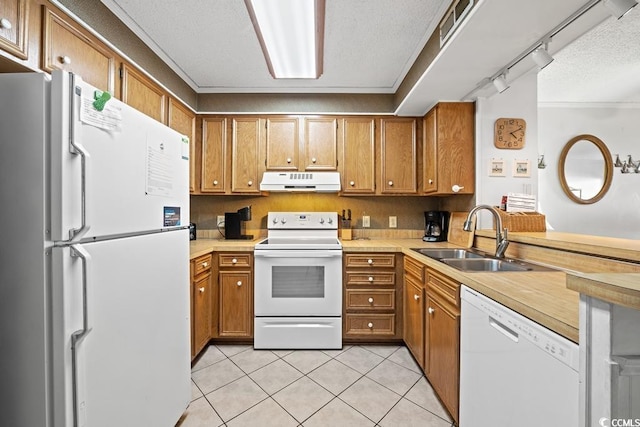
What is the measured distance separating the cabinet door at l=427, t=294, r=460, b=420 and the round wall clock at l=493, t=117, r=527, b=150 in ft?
4.78

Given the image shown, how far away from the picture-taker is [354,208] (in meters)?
3.15

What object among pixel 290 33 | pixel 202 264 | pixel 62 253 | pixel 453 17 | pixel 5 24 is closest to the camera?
pixel 62 253

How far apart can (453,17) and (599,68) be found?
2.09m

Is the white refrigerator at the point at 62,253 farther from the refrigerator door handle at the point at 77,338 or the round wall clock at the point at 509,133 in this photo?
the round wall clock at the point at 509,133

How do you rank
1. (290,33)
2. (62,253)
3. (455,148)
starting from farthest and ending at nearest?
1. (455,148)
2. (290,33)
3. (62,253)

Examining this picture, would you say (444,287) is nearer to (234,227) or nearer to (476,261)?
(476,261)

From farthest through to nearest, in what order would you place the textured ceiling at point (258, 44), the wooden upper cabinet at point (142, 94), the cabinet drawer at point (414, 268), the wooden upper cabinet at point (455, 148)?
the wooden upper cabinet at point (455, 148) → the cabinet drawer at point (414, 268) → the wooden upper cabinet at point (142, 94) → the textured ceiling at point (258, 44)

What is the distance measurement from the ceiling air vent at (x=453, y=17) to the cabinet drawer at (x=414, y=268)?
1.48 meters

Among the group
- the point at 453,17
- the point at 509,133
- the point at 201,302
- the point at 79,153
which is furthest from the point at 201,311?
the point at 509,133

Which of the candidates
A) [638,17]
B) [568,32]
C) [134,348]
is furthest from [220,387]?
[638,17]

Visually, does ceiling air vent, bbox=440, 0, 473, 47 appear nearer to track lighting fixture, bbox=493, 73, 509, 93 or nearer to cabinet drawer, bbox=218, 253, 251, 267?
track lighting fixture, bbox=493, 73, 509, 93

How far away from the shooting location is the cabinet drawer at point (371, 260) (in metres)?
2.51

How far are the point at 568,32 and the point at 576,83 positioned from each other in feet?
6.35

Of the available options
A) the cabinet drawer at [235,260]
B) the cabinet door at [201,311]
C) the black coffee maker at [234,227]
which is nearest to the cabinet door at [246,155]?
the black coffee maker at [234,227]
